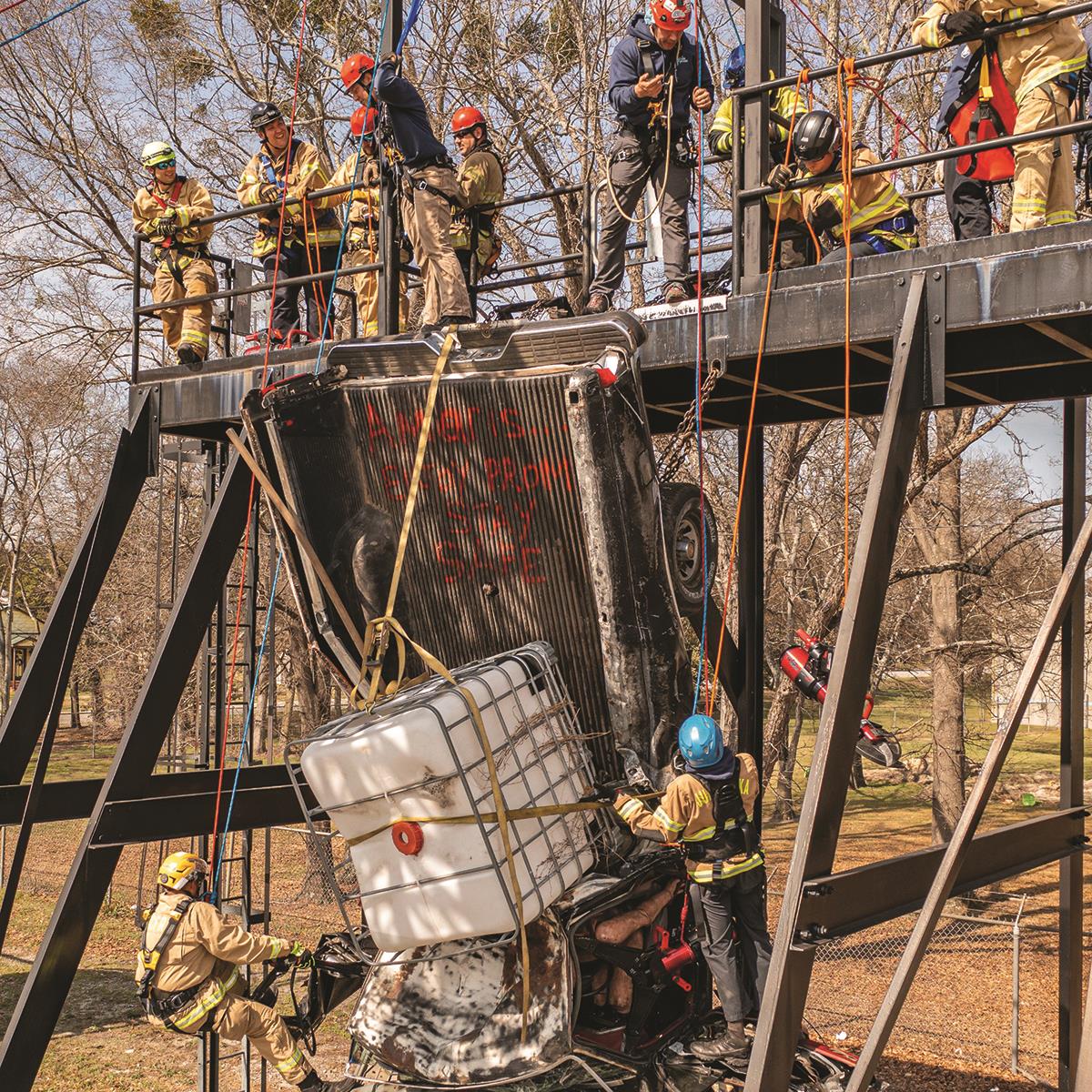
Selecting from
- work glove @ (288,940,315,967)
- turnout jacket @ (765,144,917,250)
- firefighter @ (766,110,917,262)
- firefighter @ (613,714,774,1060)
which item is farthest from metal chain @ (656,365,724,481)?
work glove @ (288,940,315,967)

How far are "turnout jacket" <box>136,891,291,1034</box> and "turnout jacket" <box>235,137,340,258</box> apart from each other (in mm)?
5204

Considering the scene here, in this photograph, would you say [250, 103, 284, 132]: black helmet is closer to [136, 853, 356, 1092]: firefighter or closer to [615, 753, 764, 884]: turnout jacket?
[136, 853, 356, 1092]: firefighter

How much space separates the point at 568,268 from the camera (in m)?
17.5

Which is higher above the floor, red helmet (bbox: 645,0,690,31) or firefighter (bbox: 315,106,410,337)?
red helmet (bbox: 645,0,690,31)

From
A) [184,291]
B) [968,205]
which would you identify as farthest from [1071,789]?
[184,291]

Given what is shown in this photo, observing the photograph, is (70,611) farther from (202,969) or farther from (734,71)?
(734,71)

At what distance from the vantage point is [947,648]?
17.6 metres

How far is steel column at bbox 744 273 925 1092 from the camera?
4598mm

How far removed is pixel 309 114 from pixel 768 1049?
20.1 metres

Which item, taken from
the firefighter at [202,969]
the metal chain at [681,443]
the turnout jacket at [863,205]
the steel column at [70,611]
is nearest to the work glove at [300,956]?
the firefighter at [202,969]

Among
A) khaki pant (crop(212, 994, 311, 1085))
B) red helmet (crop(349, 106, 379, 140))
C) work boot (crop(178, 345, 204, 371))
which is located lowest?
khaki pant (crop(212, 994, 311, 1085))

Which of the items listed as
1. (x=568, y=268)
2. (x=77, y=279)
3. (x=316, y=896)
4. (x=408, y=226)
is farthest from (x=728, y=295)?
(x=77, y=279)

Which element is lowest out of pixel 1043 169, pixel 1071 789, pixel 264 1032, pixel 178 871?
pixel 264 1032

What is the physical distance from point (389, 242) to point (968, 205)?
3.39 metres
